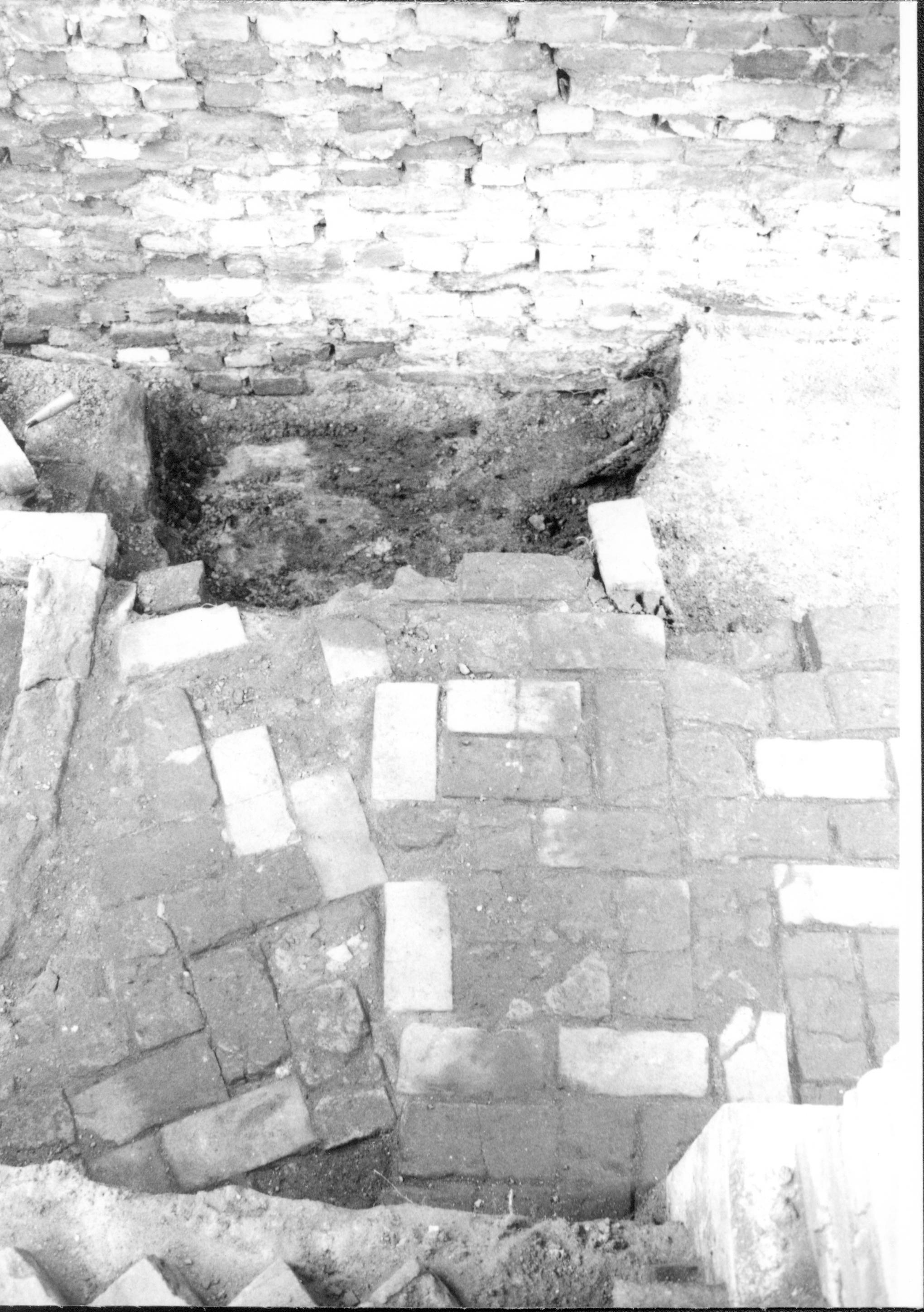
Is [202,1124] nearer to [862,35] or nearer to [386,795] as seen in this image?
[386,795]

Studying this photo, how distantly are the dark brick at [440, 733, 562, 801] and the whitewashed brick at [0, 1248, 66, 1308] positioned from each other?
5.82ft

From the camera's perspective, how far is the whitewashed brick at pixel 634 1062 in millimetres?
3180

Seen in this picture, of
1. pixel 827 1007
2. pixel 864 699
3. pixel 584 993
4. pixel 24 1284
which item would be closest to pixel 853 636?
pixel 864 699

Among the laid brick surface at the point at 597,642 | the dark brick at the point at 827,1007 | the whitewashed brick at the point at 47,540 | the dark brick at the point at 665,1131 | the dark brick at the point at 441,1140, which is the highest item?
the whitewashed brick at the point at 47,540

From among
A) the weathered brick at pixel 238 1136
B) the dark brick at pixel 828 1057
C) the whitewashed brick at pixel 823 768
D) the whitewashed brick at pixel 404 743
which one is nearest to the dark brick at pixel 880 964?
the dark brick at pixel 828 1057

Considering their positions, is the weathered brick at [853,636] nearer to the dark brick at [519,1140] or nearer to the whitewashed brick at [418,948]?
the whitewashed brick at [418,948]

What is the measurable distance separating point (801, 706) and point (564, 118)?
267cm

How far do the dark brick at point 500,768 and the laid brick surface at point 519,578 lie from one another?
65 centimetres

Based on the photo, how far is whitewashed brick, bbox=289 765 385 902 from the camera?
3520 millimetres

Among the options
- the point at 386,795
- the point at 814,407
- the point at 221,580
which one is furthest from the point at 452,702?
the point at 814,407

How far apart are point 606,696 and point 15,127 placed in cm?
350

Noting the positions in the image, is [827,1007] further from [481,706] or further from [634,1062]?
[481,706]

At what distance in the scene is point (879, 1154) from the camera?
87.0 inches

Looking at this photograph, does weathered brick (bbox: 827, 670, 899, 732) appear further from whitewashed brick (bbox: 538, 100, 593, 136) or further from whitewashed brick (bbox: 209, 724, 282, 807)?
whitewashed brick (bbox: 538, 100, 593, 136)
